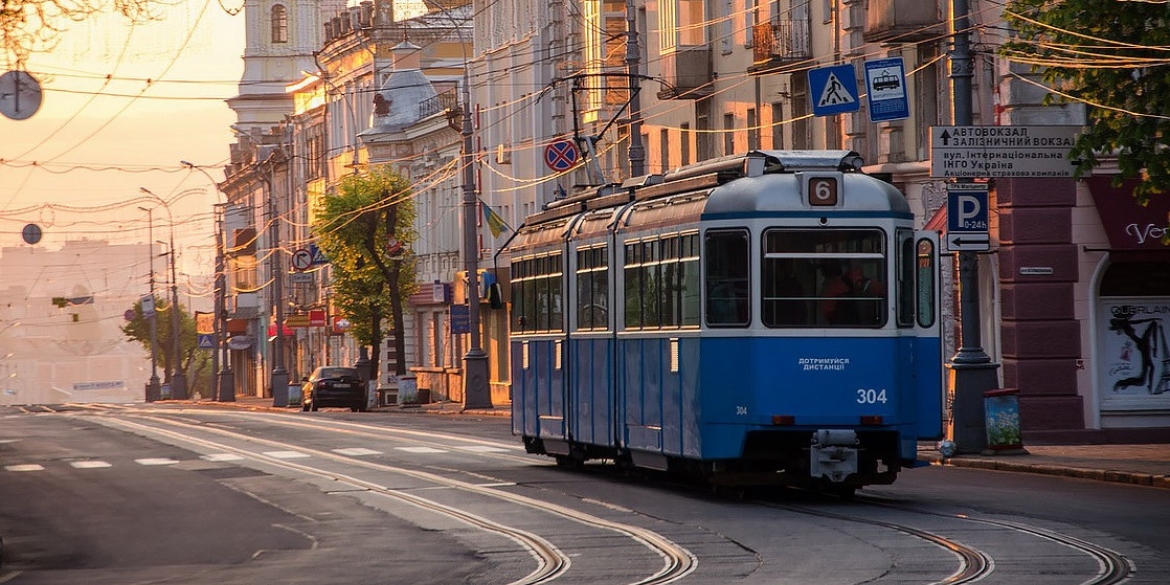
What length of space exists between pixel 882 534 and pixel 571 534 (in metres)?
2.55

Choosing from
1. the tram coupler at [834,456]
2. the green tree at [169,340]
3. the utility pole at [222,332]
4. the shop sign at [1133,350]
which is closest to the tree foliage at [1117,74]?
the tram coupler at [834,456]

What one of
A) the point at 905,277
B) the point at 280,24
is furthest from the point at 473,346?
the point at 280,24

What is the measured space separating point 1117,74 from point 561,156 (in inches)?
1123

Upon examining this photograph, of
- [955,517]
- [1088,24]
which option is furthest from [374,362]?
[955,517]

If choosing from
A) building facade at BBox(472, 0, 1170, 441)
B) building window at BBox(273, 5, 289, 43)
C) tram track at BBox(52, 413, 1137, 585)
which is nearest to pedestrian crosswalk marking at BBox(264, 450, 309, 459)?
building facade at BBox(472, 0, 1170, 441)

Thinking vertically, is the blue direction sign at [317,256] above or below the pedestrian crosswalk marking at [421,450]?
above

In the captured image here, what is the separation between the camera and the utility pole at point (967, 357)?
28812mm

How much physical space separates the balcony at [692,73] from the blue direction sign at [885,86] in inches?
643

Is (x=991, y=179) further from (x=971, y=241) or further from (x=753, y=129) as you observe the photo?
(x=753, y=129)

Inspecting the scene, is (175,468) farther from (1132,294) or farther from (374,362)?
(374,362)

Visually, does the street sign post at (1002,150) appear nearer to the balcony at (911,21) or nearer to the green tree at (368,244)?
the balcony at (911,21)

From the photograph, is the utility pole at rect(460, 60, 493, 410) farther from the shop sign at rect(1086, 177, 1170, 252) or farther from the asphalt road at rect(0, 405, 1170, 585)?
the asphalt road at rect(0, 405, 1170, 585)

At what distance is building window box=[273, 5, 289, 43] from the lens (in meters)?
130

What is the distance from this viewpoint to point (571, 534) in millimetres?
18172
